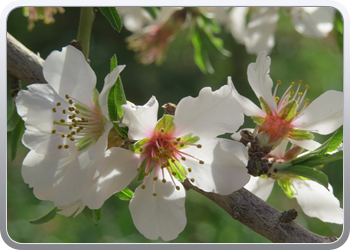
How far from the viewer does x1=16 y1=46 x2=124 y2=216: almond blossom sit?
66 centimetres

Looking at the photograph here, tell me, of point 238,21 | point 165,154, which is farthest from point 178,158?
point 238,21

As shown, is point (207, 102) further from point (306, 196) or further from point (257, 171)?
point (306, 196)

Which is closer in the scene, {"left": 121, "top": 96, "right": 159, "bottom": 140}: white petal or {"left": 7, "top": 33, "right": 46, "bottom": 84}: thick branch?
{"left": 121, "top": 96, "right": 159, "bottom": 140}: white petal

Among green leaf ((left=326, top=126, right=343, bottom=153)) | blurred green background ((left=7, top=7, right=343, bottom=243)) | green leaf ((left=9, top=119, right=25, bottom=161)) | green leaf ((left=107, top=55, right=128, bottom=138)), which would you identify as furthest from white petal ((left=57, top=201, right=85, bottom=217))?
blurred green background ((left=7, top=7, right=343, bottom=243))

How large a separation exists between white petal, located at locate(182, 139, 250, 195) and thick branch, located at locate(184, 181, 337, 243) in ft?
0.19

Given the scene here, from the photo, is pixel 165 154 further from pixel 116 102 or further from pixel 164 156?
pixel 116 102

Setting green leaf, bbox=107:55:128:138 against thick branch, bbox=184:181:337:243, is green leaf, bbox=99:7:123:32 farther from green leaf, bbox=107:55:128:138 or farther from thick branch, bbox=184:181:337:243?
thick branch, bbox=184:181:337:243

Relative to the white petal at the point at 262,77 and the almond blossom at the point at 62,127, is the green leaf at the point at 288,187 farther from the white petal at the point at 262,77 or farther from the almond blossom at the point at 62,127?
the almond blossom at the point at 62,127

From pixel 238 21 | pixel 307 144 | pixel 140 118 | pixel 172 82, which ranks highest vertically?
pixel 140 118

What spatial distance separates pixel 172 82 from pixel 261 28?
59.9 inches

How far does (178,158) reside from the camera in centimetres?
69

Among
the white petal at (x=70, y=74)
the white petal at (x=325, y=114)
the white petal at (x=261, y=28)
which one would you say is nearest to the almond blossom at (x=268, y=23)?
the white petal at (x=261, y=28)

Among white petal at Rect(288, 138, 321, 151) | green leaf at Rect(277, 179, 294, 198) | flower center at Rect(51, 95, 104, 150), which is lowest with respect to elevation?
green leaf at Rect(277, 179, 294, 198)
